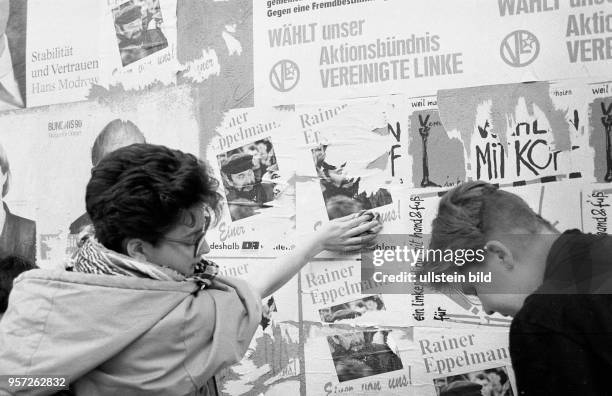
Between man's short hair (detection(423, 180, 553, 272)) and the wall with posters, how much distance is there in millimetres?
29

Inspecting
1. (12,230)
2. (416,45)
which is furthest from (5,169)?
(416,45)

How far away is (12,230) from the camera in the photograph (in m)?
2.29

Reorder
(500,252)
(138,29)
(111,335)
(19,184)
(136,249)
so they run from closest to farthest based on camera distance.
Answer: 1. (111,335)
2. (136,249)
3. (500,252)
4. (138,29)
5. (19,184)

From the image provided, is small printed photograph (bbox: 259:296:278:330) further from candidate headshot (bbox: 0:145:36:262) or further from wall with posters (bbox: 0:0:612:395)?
candidate headshot (bbox: 0:145:36:262)

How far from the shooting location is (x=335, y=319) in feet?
5.96

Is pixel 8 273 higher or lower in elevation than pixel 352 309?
higher

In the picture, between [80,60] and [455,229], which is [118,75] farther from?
[455,229]

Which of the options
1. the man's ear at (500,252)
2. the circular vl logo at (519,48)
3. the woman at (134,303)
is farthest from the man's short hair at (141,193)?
the circular vl logo at (519,48)

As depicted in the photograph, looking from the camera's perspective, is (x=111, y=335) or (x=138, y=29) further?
(x=138, y=29)

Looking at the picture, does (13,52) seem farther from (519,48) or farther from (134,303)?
(519,48)

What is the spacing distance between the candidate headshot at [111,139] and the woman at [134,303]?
889mm

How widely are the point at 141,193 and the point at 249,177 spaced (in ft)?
2.49

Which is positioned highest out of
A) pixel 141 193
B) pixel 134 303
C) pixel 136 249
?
pixel 141 193

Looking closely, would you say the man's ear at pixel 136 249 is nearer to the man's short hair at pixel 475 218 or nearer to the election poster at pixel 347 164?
the election poster at pixel 347 164
